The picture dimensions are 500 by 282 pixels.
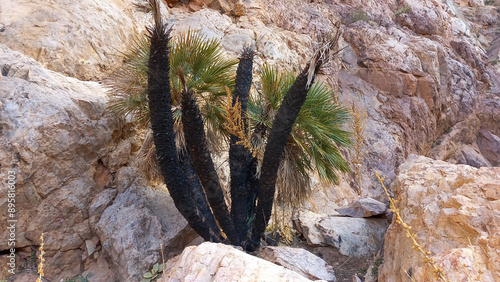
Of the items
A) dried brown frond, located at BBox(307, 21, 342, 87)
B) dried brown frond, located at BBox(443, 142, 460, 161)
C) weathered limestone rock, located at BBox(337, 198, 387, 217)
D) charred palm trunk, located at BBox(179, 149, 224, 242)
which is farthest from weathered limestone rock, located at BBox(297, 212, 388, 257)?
dried brown frond, located at BBox(443, 142, 460, 161)

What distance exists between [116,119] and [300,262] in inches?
155

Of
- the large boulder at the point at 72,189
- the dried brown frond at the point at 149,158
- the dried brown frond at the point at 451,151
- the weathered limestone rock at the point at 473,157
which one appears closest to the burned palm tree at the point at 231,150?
the dried brown frond at the point at 149,158

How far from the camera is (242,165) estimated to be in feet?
16.5

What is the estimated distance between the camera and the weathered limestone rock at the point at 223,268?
2861mm

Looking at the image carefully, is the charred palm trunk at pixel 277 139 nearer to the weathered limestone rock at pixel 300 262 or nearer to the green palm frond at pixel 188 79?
the weathered limestone rock at pixel 300 262

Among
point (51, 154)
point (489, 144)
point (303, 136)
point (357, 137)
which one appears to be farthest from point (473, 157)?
point (51, 154)

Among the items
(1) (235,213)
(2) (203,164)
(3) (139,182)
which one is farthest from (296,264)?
(3) (139,182)

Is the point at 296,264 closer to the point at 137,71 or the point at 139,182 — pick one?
the point at 139,182

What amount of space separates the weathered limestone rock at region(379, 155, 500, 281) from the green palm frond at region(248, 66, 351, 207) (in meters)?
1.06

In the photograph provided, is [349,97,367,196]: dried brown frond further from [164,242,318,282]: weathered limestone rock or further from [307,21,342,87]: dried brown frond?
[164,242,318,282]: weathered limestone rock

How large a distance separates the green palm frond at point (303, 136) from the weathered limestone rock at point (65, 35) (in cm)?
372

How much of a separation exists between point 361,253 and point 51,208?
17.3 feet

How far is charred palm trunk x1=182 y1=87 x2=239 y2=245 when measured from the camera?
4.16 m

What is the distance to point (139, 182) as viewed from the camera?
20.0ft
